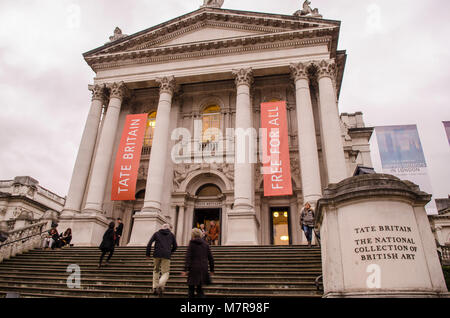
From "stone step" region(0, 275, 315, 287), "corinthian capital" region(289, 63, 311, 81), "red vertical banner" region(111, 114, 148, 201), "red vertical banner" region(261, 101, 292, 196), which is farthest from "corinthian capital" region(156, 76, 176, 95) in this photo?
"stone step" region(0, 275, 315, 287)

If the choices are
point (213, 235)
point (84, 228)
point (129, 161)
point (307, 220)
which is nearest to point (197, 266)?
point (307, 220)

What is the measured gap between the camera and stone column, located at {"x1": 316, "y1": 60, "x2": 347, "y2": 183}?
1445 cm

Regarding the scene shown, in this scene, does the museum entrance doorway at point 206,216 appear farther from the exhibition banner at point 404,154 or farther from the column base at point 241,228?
the exhibition banner at point 404,154

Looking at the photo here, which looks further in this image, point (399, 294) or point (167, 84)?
point (167, 84)

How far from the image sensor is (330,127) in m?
15.4

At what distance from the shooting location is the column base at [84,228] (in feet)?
48.8

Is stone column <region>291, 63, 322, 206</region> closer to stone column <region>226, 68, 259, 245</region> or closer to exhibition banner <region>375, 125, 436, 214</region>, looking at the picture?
stone column <region>226, 68, 259, 245</region>

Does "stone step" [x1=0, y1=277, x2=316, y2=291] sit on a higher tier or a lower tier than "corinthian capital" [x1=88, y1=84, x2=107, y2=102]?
lower

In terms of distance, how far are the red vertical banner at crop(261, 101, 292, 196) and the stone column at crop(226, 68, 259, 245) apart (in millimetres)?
972

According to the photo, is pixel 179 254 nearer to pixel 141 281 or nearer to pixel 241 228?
pixel 141 281

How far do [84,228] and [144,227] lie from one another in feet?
10.3

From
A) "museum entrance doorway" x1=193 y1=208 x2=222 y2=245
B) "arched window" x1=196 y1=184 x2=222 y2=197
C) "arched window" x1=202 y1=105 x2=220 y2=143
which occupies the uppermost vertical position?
"arched window" x1=202 y1=105 x2=220 y2=143

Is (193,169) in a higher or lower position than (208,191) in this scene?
higher

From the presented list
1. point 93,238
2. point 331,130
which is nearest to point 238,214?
point 331,130
